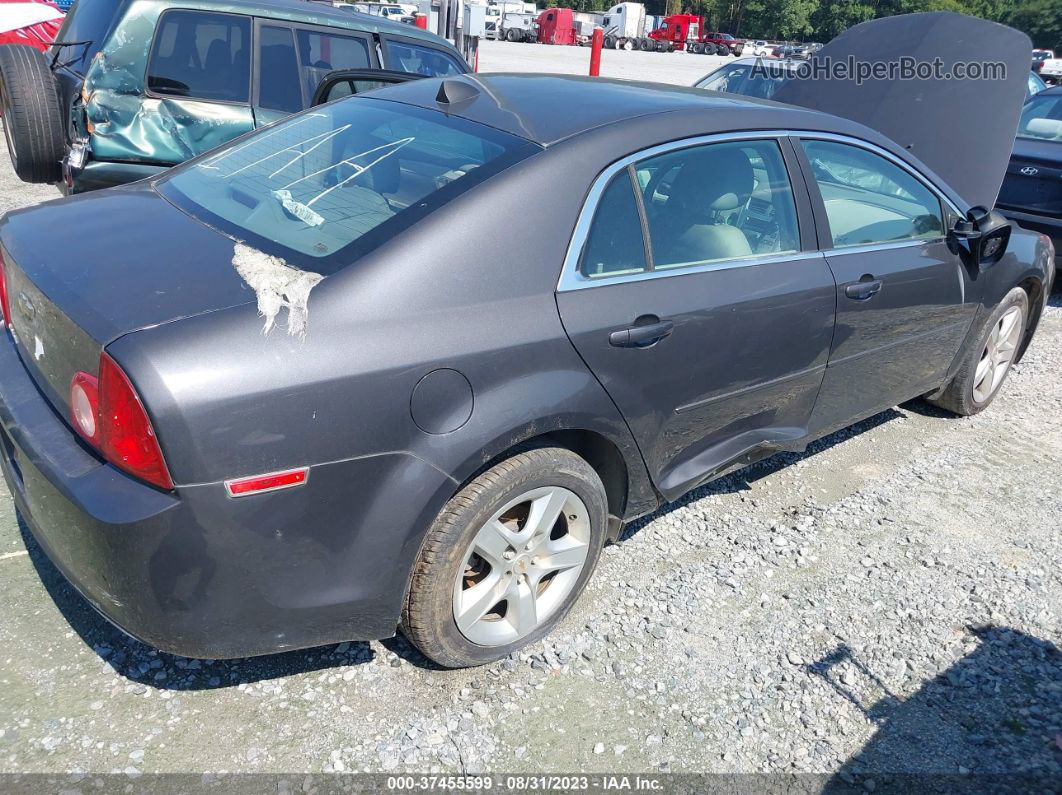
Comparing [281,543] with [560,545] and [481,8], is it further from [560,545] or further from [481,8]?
[481,8]

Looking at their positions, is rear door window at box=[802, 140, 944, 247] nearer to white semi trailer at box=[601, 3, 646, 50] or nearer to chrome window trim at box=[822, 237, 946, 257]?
chrome window trim at box=[822, 237, 946, 257]

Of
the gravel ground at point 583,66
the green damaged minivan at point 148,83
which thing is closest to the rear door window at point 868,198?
the green damaged minivan at point 148,83

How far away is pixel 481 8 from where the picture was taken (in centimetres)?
1253

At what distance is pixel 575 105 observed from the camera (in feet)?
9.22

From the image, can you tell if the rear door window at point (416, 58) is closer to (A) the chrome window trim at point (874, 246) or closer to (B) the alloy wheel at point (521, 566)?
(A) the chrome window trim at point (874, 246)

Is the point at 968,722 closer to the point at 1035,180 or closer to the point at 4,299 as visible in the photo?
the point at 4,299

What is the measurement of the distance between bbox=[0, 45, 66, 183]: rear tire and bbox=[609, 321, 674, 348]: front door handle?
4.48 m

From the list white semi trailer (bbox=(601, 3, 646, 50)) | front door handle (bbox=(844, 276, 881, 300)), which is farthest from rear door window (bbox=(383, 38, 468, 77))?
white semi trailer (bbox=(601, 3, 646, 50))

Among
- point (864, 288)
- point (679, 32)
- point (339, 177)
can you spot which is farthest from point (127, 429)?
point (679, 32)

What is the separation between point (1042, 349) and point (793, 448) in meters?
3.56

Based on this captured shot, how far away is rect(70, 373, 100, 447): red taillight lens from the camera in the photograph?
1986mm

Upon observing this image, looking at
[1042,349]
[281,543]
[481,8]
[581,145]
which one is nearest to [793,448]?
[581,145]

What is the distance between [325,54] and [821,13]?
7303 centimetres

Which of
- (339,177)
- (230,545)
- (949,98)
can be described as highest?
(949,98)
